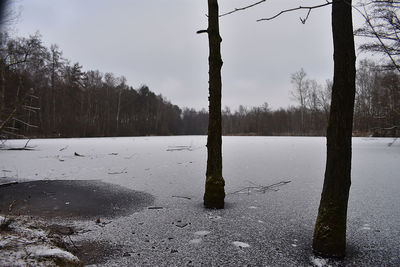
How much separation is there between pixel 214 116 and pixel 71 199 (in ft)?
10.3

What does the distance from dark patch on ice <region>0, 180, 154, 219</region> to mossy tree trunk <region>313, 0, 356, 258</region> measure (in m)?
2.74

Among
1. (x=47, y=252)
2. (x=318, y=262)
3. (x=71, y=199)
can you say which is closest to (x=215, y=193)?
(x=318, y=262)

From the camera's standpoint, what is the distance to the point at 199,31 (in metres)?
3.65

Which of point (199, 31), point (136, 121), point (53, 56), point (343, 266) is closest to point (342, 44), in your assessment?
point (343, 266)

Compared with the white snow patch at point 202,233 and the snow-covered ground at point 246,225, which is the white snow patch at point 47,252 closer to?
the snow-covered ground at point 246,225

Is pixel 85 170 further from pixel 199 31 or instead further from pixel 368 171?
pixel 368 171

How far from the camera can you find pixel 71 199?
4031 millimetres

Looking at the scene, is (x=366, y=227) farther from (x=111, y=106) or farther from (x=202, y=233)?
(x=111, y=106)

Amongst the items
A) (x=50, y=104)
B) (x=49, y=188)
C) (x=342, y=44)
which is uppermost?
(x=50, y=104)

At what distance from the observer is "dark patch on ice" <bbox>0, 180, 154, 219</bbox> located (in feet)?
11.1

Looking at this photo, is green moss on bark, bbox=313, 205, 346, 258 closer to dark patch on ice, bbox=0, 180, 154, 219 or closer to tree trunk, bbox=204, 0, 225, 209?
tree trunk, bbox=204, 0, 225, 209

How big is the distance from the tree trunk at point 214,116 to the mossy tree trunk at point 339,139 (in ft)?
5.45

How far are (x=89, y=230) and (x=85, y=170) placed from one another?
4.63 metres

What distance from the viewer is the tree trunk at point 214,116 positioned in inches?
139
